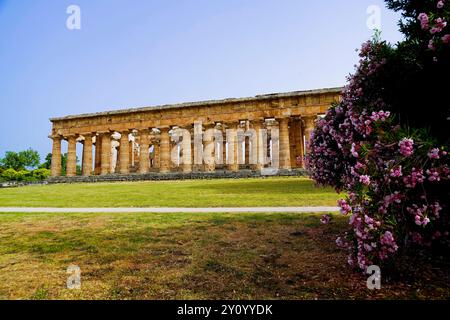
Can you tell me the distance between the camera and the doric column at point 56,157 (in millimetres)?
44463

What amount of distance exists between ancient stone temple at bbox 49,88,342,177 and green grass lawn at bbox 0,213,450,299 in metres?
27.5

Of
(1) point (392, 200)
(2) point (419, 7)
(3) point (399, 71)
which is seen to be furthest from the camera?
(2) point (419, 7)

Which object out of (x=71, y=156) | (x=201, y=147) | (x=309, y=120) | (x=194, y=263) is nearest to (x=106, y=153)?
(x=71, y=156)

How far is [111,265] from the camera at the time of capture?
5.15m

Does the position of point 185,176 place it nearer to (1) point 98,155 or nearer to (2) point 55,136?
(1) point 98,155

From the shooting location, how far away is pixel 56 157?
45.2 meters

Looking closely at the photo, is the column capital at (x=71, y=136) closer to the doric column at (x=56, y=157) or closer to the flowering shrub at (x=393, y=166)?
the doric column at (x=56, y=157)

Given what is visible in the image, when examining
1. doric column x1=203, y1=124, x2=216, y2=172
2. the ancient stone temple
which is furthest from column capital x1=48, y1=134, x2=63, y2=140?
doric column x1=203, y1=124, x2=216, y2=172

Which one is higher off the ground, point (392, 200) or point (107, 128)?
point (107, 128)

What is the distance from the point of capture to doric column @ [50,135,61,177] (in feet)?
146

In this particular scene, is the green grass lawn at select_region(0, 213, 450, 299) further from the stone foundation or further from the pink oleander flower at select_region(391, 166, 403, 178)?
the stone foundation
